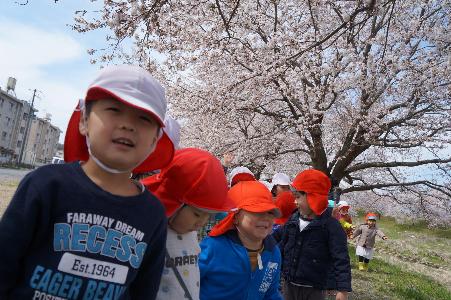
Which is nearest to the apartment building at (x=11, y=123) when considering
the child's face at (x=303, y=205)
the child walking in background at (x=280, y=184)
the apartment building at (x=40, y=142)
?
the apartment building at (x=40, y=142)

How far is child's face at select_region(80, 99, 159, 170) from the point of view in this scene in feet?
4.23

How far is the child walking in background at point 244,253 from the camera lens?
93.2 inches

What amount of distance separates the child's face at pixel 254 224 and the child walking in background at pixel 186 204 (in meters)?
0.64

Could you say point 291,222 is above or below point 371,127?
below

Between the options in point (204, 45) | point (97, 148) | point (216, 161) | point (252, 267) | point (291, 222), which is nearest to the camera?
point (97, 148)

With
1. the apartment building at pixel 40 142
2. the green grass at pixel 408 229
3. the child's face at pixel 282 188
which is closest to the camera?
the child's face at pixel 282 188

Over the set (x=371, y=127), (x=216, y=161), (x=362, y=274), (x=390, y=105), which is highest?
(x=390, y=105)

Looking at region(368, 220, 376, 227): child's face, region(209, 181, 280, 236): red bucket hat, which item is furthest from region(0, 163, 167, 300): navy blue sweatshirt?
region(368, 220, 376, 227): child's face

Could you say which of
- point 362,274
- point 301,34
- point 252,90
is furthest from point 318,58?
point 362,274

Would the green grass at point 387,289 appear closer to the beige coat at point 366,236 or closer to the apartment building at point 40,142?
the beige coat at point 366,236

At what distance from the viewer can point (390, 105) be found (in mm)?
10750

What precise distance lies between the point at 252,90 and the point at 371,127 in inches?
121

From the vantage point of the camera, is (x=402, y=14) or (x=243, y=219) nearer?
(x=243, y=219)

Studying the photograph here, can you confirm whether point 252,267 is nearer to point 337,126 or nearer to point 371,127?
point 371,127
